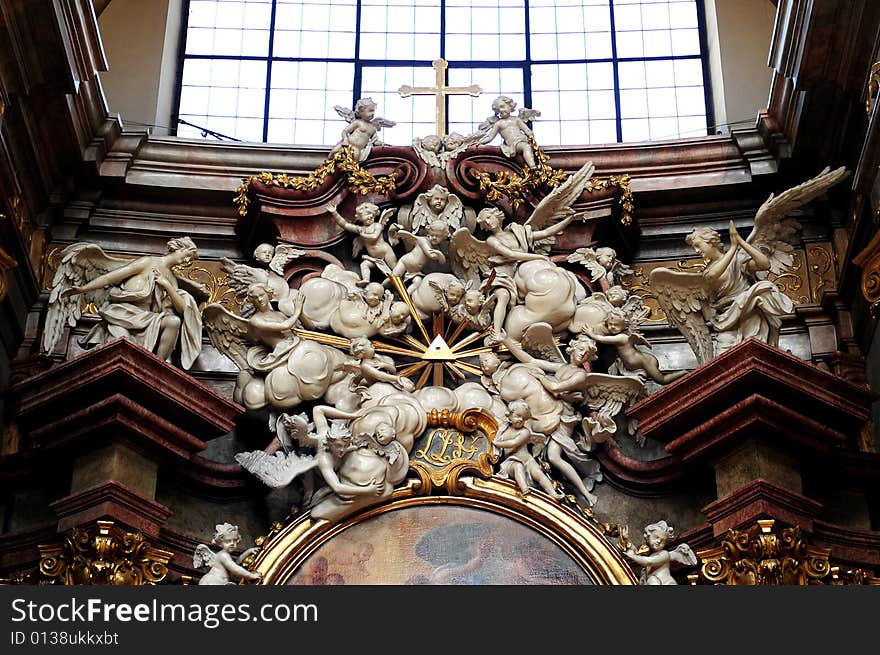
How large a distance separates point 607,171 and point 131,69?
4.12 m

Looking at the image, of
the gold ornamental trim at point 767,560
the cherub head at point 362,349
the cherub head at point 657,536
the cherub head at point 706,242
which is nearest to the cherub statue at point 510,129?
the cherub head at point 706,242

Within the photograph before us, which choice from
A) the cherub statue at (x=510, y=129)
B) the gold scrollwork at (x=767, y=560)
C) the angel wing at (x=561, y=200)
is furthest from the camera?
the cherub statue at (x=510, y=129)

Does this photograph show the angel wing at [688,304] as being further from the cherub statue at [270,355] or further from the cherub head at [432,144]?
the cherub statue at [270,355]

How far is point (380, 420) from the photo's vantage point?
1007 centimetres

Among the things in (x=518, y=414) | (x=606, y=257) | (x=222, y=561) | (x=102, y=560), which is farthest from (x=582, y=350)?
(x=102, y=560)

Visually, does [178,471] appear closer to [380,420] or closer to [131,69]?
[380,420]

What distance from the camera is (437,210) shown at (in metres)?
11.2

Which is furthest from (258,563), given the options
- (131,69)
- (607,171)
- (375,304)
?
(131,69)

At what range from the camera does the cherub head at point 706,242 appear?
34.9 feet

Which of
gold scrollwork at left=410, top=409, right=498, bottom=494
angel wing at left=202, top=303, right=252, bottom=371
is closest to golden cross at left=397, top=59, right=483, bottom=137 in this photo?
angel wing at left=202, top=303, right=252, bottom=371

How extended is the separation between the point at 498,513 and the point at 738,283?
7.39ft

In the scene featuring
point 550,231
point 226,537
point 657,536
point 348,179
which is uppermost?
point 348,179

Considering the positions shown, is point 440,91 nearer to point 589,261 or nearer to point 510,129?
point 510,129

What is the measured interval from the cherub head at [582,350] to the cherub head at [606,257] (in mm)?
803
